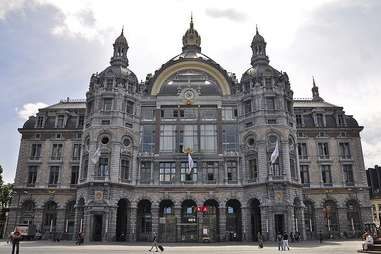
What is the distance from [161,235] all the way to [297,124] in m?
33.5

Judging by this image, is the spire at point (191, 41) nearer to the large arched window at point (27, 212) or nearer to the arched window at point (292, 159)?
the arched window at point (292, 159)

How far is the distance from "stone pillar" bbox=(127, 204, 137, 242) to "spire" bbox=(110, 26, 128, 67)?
26.9 m

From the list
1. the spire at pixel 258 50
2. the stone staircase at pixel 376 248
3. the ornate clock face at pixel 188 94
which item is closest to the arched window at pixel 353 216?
the spire at pixel 258 50

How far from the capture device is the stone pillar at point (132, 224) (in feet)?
188

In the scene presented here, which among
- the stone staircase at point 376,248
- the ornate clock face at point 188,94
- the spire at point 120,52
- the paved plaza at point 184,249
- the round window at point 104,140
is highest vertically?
the spire at point 120,52

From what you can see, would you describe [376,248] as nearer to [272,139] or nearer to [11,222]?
[272,139]

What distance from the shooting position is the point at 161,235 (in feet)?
193

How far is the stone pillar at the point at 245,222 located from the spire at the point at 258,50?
27186 mm

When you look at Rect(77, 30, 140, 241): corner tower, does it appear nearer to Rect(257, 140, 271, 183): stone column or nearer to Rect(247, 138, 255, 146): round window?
Rect(247, 138, 255, 146): round window

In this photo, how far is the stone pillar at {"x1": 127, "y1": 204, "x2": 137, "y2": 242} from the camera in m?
57.2

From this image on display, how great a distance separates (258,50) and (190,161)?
2589cm

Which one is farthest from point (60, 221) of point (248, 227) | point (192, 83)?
point (192, 83)

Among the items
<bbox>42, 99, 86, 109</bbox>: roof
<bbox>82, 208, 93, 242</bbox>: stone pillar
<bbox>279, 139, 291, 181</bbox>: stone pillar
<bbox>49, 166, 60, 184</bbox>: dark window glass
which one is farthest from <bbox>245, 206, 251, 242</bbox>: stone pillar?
<bbox>42, 99, 86, 109</bbox>: roof

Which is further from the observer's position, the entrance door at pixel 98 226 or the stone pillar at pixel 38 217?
the stone pillar at pixel 38 217
